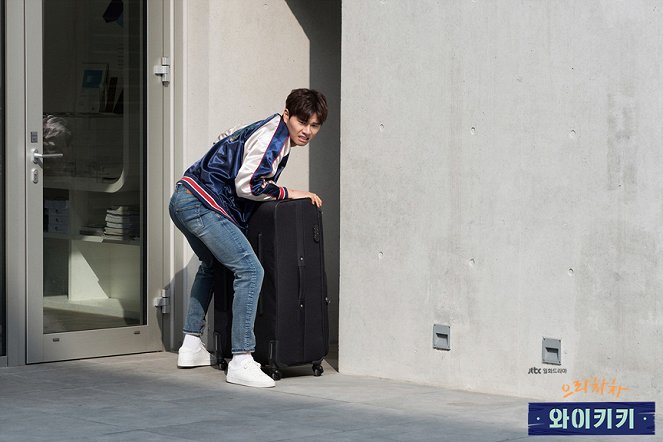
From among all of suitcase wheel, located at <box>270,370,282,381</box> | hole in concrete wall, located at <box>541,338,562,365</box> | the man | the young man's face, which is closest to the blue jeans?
the man

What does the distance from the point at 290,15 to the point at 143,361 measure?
234 cm

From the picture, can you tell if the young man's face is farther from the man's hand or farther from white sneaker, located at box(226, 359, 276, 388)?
white sneaker, located at box(226, 359, 276, 388)

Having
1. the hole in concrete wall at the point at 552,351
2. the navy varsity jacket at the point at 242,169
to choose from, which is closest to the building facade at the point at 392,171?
the hole in concrete wall at the point at 552,351

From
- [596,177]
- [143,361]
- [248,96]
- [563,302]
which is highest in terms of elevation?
[248,96]

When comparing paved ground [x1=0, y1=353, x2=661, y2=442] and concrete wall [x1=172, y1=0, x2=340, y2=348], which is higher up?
concrete wall [x1=172, y1=0, x2=340, y2=348]

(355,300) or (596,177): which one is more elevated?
(596,177)

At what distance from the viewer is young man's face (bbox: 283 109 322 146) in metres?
6.46

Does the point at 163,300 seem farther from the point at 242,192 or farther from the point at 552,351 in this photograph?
the point at 552,351

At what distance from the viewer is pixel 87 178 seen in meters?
7.39

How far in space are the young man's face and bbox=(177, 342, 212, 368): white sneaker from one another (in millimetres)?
1361

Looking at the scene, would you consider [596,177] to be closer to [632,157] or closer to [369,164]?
[632,157]

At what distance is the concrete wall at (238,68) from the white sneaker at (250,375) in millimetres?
1242

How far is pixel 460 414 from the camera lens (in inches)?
222

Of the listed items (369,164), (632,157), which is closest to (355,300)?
(369,164)
